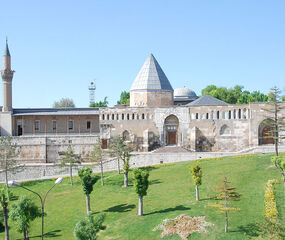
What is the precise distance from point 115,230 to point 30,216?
588cm

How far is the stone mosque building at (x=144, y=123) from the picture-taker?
4550 cm

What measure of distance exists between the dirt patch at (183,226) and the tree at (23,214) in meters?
8.54

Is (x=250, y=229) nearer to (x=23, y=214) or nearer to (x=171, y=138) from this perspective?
(x=23, y=214)

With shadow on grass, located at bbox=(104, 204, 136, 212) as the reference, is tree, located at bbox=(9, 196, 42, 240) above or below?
above

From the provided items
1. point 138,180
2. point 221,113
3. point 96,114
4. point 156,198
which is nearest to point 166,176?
point 156,198

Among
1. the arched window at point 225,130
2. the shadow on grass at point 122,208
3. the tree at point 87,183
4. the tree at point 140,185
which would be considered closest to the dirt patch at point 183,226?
the tree at point 140,185

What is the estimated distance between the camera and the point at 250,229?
72.8ft

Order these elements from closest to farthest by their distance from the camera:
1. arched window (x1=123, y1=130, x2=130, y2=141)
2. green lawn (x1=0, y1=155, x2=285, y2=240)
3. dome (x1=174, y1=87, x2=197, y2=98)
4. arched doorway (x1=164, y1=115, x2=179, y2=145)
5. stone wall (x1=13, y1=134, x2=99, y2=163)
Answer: green lawn (x1=0, y1=155, x2=285, y2=240), arched doorway (x1=164, y1=115, x2=179, y2=145), arched window (x1=123, y1=130, x2=130, y2=141), stone wall (x1=13, y1=134, x2=99, y2=163), dome (x1=174, y1=87, x2=197, y2=98)

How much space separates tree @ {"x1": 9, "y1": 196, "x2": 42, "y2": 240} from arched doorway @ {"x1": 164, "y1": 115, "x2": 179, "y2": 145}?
2585cm

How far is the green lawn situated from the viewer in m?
24.1

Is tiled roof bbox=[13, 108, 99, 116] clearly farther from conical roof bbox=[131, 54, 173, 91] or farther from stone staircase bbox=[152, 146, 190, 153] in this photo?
stone staircase bbox=[152, 146, 190, 153]

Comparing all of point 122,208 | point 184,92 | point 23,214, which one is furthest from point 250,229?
point 184,92

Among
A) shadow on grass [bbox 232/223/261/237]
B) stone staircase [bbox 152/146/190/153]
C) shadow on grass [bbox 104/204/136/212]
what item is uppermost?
stone staircase [bbox 152/146/190/153]

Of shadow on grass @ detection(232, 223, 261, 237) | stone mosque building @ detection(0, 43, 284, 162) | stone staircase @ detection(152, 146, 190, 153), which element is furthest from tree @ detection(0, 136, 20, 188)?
shadow on grass @ detection(232, 223, 261, 237)
